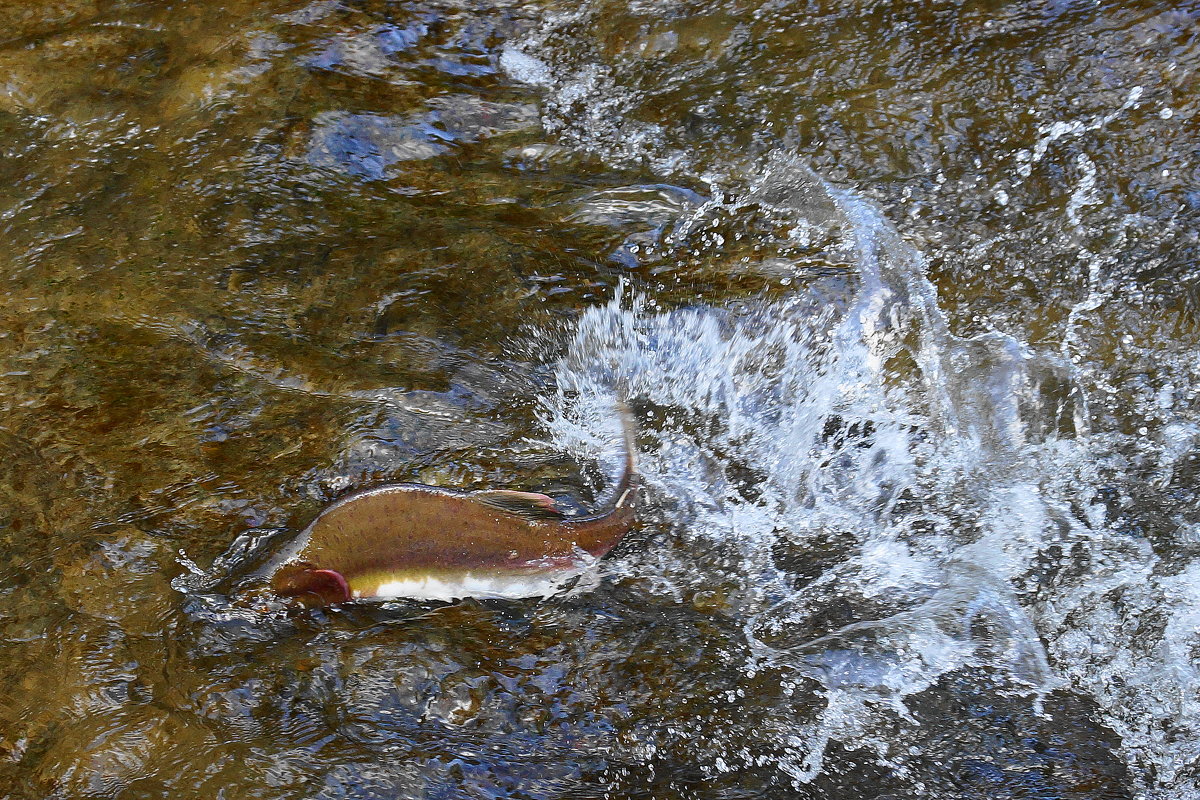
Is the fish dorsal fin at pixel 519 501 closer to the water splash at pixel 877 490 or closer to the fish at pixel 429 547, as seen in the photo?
the fish at pixel 429 547

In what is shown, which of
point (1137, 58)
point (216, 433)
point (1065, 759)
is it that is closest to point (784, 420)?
point (1065, 759)

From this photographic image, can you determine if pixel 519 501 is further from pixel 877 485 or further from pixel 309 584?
pixel 877 485

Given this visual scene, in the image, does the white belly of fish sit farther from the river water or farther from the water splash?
the water splash

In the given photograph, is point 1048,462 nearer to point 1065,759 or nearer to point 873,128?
point 1065,759

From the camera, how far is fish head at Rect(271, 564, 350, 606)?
343cm

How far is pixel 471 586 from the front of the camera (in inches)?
137

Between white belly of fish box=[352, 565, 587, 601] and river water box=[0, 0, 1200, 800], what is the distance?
0.11 meters

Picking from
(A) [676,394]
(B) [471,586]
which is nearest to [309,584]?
(B) [471,586]

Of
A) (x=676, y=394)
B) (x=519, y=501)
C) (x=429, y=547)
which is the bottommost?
(x=429, y=547)

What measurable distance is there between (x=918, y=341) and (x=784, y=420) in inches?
30.0

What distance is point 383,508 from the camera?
340 centimetres

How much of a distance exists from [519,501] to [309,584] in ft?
3.31

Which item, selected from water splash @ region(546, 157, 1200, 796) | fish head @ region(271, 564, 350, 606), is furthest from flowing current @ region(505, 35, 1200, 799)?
fish head @ region(271, 564, 350, 606)

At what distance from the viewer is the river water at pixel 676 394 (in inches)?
140
